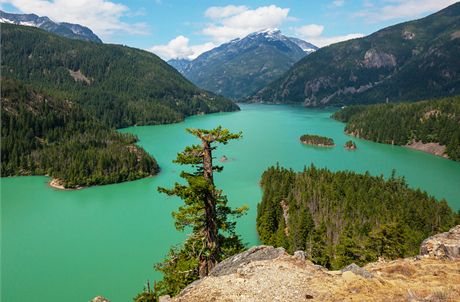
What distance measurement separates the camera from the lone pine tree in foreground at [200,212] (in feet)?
76.0

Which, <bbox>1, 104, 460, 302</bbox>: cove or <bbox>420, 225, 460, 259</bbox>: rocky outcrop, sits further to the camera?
<bbox>1, 104, 460, 302</bbox>: cove

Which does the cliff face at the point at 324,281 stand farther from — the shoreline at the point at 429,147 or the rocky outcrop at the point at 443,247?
the shoreline at the point at 429,147

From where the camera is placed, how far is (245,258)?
71.4 feet

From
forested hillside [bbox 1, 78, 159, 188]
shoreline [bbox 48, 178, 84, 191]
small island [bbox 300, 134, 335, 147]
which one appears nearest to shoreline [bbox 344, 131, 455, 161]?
small island [bbox 300, 134, 335, 147]

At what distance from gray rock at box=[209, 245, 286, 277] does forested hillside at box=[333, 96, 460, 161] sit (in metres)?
135

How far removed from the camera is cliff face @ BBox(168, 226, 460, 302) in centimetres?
1661

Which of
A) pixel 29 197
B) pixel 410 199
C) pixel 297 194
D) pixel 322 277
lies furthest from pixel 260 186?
pixel 322 277

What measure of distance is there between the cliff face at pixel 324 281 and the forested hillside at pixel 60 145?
3381 inches

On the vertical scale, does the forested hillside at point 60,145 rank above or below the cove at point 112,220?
above

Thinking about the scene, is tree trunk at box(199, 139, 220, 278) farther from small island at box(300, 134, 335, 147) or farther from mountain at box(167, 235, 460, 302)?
small island at box(300, 134, 335, 147)

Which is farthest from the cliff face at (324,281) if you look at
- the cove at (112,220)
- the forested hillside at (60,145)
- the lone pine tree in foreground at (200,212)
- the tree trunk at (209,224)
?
the forested hillside at (60,145)

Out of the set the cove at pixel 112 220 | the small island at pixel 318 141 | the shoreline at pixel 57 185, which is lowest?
the cove at pixel 112 220

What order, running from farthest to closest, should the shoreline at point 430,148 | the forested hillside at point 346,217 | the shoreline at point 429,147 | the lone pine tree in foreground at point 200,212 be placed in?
the shoreline at point 430,148 < the shoreline at point 429,147 < the forested hillside at point 346,217 < the lone pine tree in foreground at point 200,212

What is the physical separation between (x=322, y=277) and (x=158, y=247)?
44.3 metres
